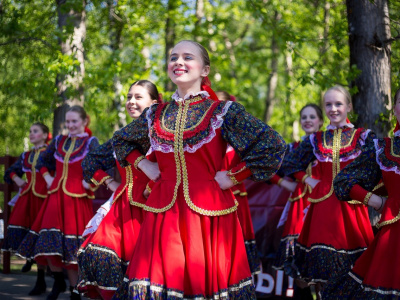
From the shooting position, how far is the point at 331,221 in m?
4.97

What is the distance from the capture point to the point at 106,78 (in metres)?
8.78

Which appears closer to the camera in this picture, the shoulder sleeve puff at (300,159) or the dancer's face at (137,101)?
the dancer's face at (137,101)

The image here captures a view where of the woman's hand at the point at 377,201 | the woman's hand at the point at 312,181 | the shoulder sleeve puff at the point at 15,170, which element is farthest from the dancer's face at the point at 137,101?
the shoulder sleeve puff at the point at 15,170

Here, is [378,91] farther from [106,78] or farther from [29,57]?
[29,57]

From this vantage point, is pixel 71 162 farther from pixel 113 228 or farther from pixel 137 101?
pixel 113 228

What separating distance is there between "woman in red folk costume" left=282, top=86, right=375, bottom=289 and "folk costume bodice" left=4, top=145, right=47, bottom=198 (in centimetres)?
341

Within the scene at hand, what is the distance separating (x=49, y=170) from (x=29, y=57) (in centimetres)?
389

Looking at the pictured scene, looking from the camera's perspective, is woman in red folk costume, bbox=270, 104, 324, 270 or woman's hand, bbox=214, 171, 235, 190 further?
woman in red folk costume, bbox=270, 104, 324, 270

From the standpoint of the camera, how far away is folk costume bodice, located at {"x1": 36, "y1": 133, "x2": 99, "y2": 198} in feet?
20.5

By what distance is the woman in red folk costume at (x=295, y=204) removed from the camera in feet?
19.7

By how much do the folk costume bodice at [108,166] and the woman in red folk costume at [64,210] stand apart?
4.39 ft

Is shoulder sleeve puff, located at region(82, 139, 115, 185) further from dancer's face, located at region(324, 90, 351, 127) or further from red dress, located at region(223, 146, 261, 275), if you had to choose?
dancer's face, located at region(324, 90, 351, 127)

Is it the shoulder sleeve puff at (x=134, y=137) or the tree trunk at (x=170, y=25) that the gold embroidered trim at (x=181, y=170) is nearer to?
the shoulder sleeve puff at (x=134, y=137)

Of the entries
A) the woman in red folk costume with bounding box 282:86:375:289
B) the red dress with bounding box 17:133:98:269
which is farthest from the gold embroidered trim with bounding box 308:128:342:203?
the red dress with bounding box 17:133:98:269
